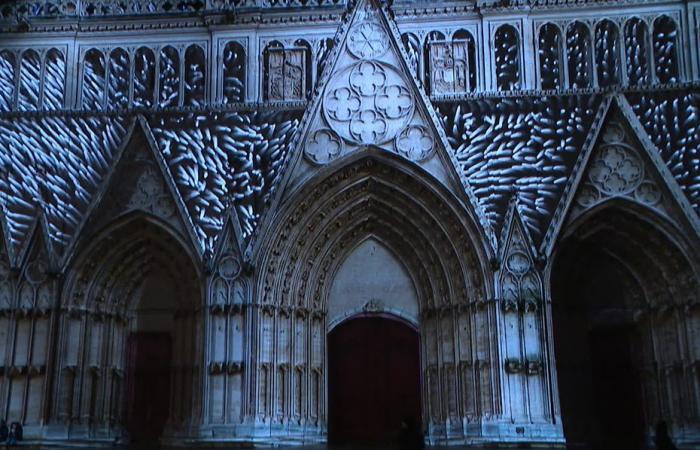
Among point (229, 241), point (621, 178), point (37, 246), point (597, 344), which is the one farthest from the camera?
point (597, 344)

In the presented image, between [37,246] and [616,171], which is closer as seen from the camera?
[616,171]

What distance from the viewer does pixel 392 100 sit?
18.7 meters

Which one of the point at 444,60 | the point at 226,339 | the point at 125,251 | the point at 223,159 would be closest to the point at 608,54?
the point at 444,60

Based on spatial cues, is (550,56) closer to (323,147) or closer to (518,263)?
(518,263)

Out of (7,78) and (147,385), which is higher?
(7,78)

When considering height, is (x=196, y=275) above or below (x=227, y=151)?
below

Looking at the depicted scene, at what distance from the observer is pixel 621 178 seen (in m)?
17.9

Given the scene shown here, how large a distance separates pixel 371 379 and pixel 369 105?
6.06 m

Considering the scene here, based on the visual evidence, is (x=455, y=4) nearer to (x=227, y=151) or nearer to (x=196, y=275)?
(x=227, y=151)

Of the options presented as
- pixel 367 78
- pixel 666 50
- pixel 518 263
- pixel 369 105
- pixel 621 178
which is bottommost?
pixel 518 263

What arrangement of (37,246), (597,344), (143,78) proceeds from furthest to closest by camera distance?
(143,78), (597,344), (37,246)

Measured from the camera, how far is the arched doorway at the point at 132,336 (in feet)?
59.3

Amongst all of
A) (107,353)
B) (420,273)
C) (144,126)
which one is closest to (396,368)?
(420,273)

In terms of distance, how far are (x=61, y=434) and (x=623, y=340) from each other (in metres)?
12.1
